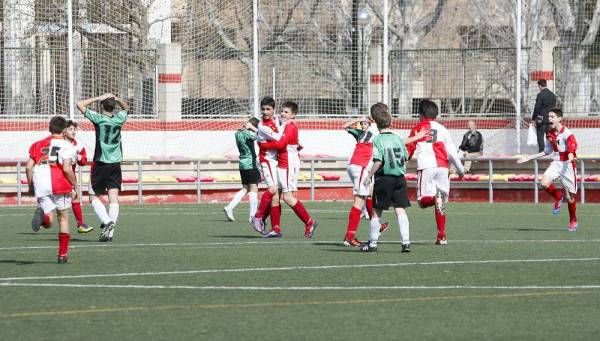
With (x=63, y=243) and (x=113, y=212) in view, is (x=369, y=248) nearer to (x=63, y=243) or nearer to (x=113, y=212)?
(x=63, y=243)

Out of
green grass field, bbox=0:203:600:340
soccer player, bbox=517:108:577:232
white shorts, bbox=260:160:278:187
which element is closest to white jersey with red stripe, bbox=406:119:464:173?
green grass field, bbox=0:203:600:340

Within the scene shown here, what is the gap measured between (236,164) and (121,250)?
660 inches

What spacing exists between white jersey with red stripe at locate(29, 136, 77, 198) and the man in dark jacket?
18508mm

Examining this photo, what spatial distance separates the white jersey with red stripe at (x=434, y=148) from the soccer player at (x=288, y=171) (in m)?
1.90

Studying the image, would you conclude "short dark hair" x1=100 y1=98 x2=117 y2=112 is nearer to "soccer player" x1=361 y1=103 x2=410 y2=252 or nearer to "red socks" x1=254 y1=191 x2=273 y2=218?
"red socks" x1=254 y1=191 x2=273 y2=218

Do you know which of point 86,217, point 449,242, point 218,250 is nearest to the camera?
point 218,250

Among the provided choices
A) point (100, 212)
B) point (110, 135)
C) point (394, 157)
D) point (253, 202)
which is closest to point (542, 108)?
point (253, 202)

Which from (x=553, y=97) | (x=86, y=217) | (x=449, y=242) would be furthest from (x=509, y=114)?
(x=449, y=242)

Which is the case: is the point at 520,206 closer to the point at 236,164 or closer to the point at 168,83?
the point at 236,164

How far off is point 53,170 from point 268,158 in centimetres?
484

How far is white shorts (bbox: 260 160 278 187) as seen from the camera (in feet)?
67.5

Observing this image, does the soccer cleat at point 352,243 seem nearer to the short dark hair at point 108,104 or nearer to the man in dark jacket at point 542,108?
the short dark hair at point 108,104

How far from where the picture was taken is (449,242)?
19.3 meters

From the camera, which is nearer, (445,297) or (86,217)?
(445,297)
